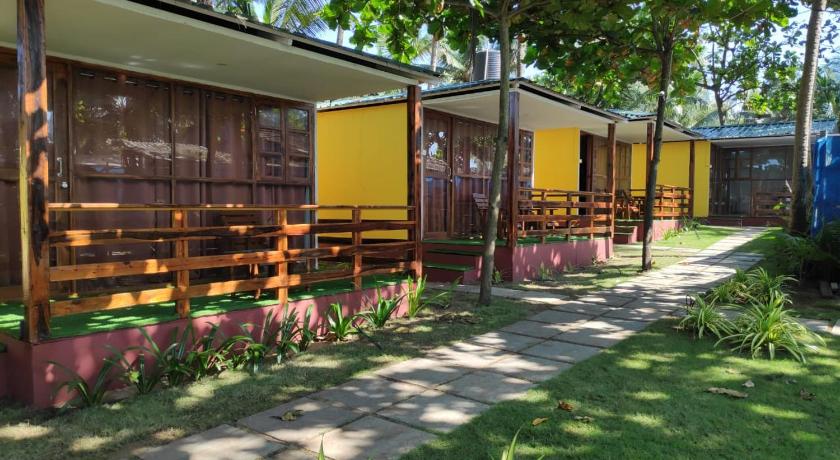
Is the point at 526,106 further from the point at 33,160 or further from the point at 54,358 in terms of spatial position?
the point at 54,358

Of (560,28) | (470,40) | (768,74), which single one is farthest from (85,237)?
(768,74)

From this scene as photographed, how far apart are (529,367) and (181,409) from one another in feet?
8.24

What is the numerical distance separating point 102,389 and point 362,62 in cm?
397

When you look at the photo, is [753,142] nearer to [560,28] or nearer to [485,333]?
[560,28]

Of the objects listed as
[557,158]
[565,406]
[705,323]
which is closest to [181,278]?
[565,406]

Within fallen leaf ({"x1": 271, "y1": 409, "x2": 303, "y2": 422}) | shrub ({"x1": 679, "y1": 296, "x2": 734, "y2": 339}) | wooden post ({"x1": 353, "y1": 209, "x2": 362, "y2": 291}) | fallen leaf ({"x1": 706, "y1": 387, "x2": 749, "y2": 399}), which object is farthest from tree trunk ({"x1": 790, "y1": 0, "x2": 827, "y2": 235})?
fallen leaf ({"x1": 271, "y1": 409, "x2": 303, "y2": 422})

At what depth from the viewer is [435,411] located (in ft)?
11.2

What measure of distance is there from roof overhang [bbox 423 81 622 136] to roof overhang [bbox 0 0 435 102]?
75.0 inches

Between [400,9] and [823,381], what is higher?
[400,9]

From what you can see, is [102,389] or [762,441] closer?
[762,441]

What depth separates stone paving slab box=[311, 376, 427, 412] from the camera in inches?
141

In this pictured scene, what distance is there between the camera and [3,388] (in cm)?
374

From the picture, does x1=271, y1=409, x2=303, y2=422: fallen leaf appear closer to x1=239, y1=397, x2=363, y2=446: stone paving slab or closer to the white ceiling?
x1=239, y1=397, x2=363, y2=446: stone paving slab

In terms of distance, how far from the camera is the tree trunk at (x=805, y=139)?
795 centimetres
